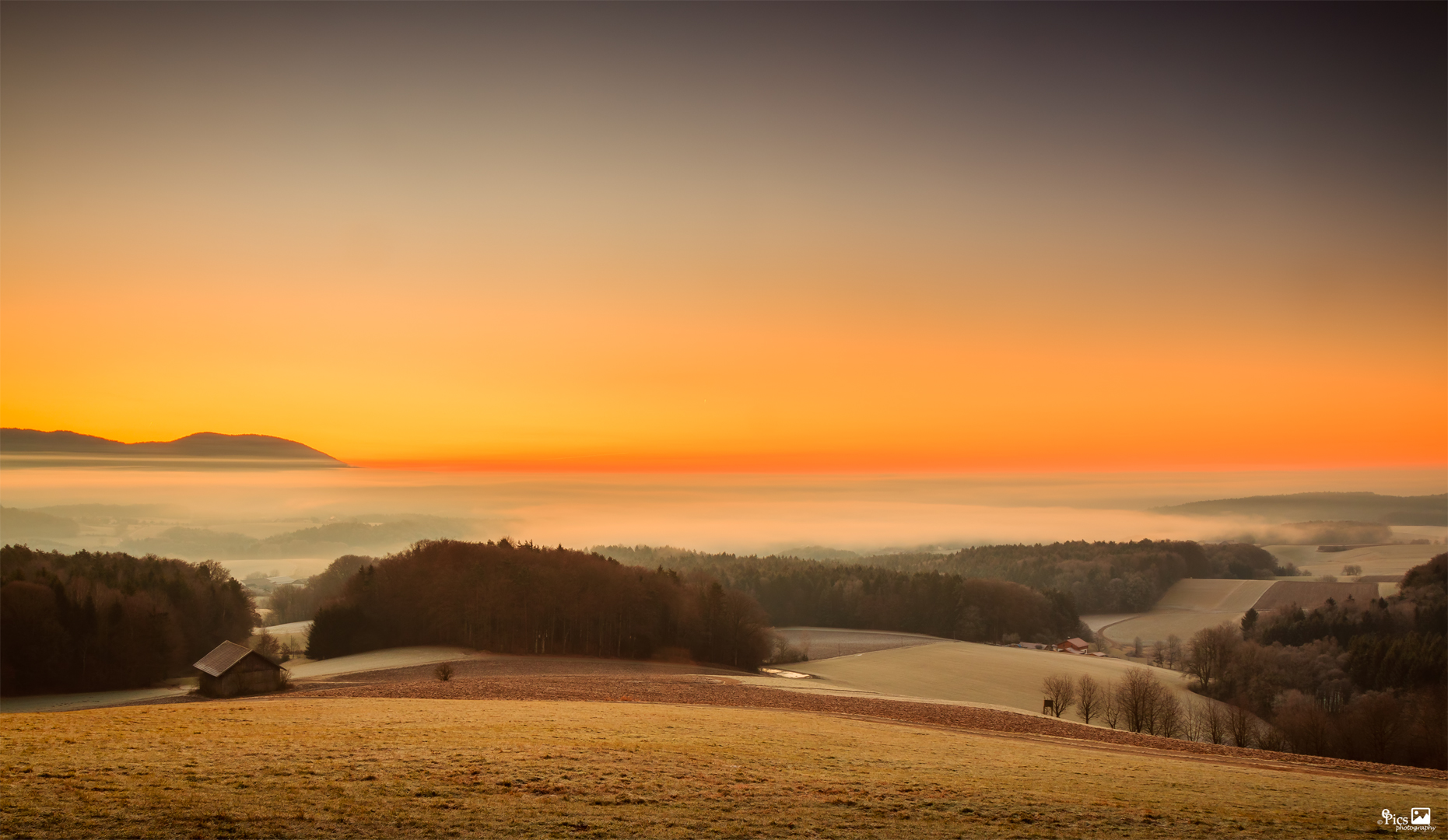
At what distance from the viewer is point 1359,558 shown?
509 feet

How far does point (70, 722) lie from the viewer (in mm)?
23781

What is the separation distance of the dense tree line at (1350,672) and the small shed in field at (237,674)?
2319 inches

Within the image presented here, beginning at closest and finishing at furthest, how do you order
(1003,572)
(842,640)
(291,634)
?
1. (291,634)
2. (842,640)
3. (1003,572)

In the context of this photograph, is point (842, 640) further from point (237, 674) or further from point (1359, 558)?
point (1359, 558)

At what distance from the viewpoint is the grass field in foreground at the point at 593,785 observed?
567 inches

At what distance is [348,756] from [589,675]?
115ft

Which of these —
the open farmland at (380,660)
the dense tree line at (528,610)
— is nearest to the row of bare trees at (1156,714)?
the dense tree line at (528,610)

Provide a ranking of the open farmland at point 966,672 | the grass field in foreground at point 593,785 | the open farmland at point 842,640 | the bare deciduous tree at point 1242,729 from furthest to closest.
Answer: the open farmland at point 842,640
the open farmland at point 966,672
the bare deciduous tree at point 1242,729
the grass field in foreground at point 593,785

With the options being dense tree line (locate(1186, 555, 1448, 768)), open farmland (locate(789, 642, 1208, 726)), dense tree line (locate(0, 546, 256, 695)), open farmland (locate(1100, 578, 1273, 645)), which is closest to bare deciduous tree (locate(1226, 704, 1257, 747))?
dense tree line (locate(1186, 555, 1448, 768))

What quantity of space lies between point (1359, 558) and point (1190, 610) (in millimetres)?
45659

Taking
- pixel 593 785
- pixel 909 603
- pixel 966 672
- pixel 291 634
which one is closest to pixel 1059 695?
pixel 966 672

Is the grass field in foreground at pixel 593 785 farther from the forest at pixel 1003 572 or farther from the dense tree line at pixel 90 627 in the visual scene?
the forest at pixel 1003 572

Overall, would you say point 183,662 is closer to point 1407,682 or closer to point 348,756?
point 348,756

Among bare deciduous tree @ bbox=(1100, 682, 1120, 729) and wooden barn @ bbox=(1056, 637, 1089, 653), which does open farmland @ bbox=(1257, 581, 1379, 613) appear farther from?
bare deciduous tree @ bbox=(1100, 682, 1120, 729)
